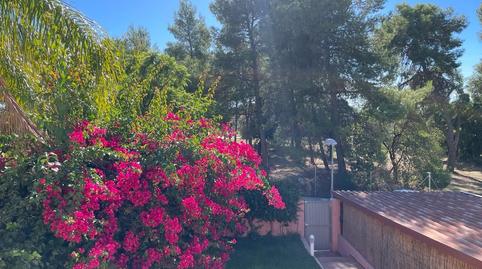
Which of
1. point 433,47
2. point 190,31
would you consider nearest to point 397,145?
point 433,47

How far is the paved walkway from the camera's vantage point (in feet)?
29.7

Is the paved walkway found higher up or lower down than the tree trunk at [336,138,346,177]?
lower down

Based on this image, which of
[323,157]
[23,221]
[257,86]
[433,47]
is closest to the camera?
[23,221]

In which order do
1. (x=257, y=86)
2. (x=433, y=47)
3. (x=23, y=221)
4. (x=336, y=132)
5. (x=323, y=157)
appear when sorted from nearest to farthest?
(x=23, y=221) → (x=336, y=132) → (x=257, y=86) → (x=323, y=157) → (x=433, y=47)

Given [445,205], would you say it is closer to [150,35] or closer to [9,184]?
[9,184]

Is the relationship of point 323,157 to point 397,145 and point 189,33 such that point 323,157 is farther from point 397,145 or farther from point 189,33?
point 189,33

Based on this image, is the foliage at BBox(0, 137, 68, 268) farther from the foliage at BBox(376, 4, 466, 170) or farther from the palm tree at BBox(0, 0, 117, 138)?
the foliage at BBox(376, 4, 466, 170)

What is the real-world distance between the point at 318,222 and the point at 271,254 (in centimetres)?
248

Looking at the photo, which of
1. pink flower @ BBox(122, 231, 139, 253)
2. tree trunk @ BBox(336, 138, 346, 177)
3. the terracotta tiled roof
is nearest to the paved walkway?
the terracotta tiled roof

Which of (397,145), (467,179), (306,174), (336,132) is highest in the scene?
(336,132)

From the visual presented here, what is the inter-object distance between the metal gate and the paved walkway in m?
0.50

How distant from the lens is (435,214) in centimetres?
755

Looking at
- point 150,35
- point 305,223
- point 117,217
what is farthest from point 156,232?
point 150,35

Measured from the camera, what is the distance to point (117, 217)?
17.1 feet
